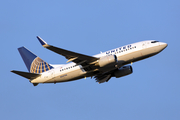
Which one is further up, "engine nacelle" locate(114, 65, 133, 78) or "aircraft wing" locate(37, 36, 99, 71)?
"aircraft wing" locate(37, 36, 99, 71)

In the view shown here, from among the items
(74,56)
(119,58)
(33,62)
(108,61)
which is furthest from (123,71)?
(33,62)

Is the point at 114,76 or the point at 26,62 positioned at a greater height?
the point at 26,62

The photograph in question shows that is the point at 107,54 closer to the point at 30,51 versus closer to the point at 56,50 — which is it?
the point at 56,50

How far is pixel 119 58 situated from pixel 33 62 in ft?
54.3

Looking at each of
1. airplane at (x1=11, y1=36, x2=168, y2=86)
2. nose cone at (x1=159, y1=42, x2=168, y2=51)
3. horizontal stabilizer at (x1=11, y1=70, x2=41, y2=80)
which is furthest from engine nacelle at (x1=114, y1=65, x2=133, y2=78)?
horizontal stabilizer at (x1=11, y1=70, x2=41, y2=80)

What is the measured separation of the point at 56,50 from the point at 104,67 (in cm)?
872

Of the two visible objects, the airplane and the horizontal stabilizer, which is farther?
the horizontal stabilizer

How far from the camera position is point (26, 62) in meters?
50.2

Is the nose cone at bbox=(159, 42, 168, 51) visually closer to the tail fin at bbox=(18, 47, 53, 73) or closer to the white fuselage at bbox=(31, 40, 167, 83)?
the white fuselage at bbox=(31, 40, 167, 83)

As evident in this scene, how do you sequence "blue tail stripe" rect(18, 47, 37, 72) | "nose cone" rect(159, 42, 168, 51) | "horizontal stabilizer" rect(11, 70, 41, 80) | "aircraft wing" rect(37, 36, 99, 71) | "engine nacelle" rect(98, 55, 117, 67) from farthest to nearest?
"blue tail stripe" rect(18, 47, 37, 72)
"horizontal stabilizer" rect(11, 70, 41, 80)
"nose cone" rect(159, 42, 168, 51)
"engine nacelle" rect(98, 55, 117, 67)
"aircraft wing" rect(37, 36, 99, 71)

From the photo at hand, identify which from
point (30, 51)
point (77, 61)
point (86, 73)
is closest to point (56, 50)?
point (77, 61)

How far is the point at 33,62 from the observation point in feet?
162

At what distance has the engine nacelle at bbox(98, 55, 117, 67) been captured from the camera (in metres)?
40.7

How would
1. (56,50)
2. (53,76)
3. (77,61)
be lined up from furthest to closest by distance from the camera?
(53,76)
(77,61)
(56,50)
